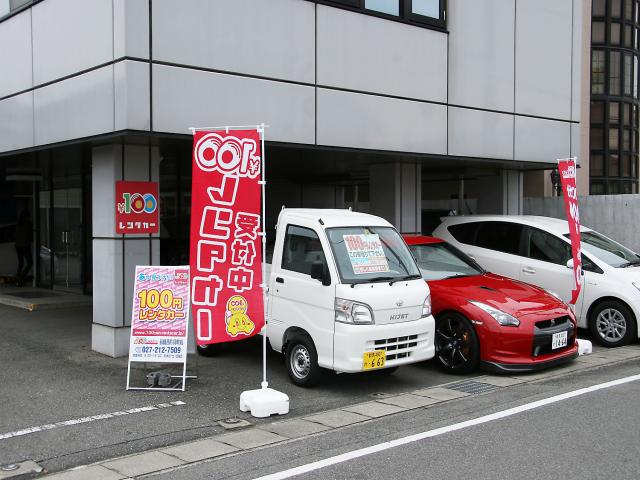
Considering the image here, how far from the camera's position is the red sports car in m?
7.70

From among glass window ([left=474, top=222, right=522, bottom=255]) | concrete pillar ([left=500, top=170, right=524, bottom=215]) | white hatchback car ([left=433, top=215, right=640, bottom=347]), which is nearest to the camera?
white hatchback car ([left=433, top=215, right=640, bottom=347])

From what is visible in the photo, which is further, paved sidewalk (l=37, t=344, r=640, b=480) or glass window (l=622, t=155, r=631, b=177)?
glass window (l=622, t=155, r=631, b=177)

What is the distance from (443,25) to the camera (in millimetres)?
11086

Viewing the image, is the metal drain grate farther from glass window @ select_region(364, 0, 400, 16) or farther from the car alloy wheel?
glass window @ select_region(364, 0, 400, 16)

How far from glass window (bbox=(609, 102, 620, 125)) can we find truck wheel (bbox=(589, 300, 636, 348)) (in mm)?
18953

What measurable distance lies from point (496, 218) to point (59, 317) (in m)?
7.73

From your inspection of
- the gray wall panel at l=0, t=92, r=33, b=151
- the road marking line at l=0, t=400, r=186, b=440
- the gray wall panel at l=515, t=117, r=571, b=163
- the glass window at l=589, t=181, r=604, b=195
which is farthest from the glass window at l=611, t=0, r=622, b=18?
the road marking line at l=0, t=400, r=186, b=440

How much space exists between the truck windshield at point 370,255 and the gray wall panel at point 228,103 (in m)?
2.22

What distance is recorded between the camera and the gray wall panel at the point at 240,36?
8.03m

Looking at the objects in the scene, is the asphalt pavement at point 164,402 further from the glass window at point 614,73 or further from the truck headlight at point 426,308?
the glass window at point 614,73

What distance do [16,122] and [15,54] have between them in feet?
3.28

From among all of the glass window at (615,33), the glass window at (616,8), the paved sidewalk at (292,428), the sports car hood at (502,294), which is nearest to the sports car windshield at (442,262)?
the sports car hood at (502,294)

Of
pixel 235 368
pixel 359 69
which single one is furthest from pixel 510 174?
pixel 235 368

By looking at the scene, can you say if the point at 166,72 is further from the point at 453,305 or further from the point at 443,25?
the point at 443,25
